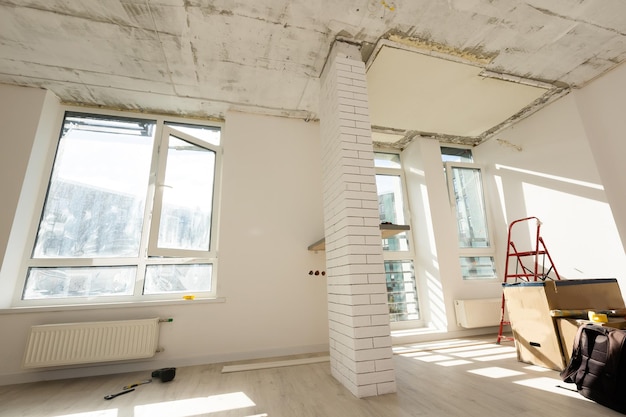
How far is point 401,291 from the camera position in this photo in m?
4.32

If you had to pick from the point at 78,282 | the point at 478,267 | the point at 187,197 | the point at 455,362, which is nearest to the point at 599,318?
the point at 455,362

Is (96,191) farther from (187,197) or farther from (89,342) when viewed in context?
(89,342)

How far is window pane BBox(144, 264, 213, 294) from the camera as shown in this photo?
328cm

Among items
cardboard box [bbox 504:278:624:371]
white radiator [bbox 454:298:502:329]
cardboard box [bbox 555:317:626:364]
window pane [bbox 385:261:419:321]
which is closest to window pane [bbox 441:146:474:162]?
window pane [bbox 385:261:419:321]

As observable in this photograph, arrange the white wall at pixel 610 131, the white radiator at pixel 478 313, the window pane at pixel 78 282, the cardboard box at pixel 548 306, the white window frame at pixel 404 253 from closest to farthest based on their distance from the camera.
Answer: the cardboard box at pixel 548 306 < the window pane at pixel 78 282 < the white wall at pixel 610 131 < the white radiator at pixel 478 313 < the white window frame at pixel 404 253

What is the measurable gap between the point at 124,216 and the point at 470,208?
16.9ft

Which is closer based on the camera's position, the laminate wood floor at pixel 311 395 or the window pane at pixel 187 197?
the laminate wood floor at pixel 311 395

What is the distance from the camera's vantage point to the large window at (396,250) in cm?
426

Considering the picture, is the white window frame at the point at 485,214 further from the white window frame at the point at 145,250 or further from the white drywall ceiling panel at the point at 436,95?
the white window frame at the point at 145,250

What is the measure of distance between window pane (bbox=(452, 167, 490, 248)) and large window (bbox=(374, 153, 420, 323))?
0.90 m

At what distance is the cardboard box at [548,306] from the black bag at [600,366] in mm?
377

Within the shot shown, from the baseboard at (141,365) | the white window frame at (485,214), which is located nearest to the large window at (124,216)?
the baseboard at (141,365)

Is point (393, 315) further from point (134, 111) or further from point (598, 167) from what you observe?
point (134, 111)

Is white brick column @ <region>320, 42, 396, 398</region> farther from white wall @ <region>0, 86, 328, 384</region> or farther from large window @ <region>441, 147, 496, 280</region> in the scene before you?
large window @ <region>441, 147, 496, 280</region>
